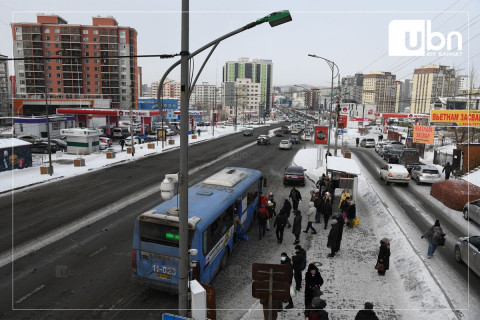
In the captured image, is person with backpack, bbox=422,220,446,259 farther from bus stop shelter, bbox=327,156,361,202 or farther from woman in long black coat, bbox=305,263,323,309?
bus stop shelter, bbox=327,156,361,202

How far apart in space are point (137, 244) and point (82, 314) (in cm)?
212

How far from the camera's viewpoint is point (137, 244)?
9477mm

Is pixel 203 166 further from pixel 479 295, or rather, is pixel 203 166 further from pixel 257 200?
pixel 479 295

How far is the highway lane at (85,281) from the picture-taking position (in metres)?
9.09

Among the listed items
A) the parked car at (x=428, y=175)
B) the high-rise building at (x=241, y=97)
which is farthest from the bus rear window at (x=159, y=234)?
the high-rise building at (x=241, y=97)

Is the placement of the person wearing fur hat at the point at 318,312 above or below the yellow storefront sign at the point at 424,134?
below

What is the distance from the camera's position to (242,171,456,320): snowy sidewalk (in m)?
9.10

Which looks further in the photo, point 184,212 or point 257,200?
point 257,200

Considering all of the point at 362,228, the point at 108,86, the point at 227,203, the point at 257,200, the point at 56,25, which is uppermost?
the point at 56,25

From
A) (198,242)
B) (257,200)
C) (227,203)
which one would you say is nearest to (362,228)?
(257,200)

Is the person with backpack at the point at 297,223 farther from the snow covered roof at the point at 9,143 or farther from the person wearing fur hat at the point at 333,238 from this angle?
the snow covered roof at the point at 9,143

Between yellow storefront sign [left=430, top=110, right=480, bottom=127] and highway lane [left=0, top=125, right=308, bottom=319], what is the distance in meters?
28.5
